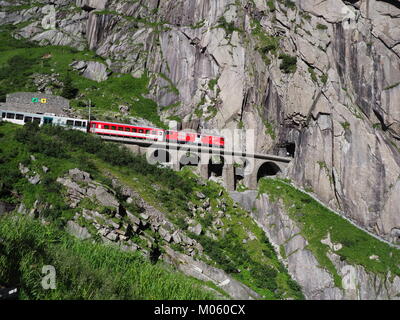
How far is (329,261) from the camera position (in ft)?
99.2

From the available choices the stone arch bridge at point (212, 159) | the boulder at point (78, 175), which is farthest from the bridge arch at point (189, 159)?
the boulder at point (78, 175)

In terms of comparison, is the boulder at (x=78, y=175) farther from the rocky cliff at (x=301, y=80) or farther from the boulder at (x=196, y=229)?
the rocky cliff at (x=301, y=80)

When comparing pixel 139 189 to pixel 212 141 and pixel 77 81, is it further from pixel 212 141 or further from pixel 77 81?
pixel 77 81

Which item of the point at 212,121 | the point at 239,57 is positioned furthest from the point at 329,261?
the point at 239,57

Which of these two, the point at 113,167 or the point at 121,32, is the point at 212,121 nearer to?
the point at 113,167

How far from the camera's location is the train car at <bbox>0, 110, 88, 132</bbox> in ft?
116

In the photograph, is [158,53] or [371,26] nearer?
[371,26]

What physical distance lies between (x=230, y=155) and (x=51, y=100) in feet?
116

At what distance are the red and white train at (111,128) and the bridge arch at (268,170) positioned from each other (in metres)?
10.0

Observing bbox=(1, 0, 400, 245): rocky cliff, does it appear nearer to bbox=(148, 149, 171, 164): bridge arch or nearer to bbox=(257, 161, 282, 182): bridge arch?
bbox=(257, 161, 282, 182): bridge arch

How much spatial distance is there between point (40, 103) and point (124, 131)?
2076 centimetres

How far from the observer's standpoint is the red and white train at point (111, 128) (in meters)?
35.6

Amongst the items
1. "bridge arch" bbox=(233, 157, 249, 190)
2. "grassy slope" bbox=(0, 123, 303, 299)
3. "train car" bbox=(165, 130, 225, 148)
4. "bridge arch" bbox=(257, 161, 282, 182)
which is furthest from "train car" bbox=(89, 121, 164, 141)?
"bridge arch" bbox=(257, 161, 282, 182)
